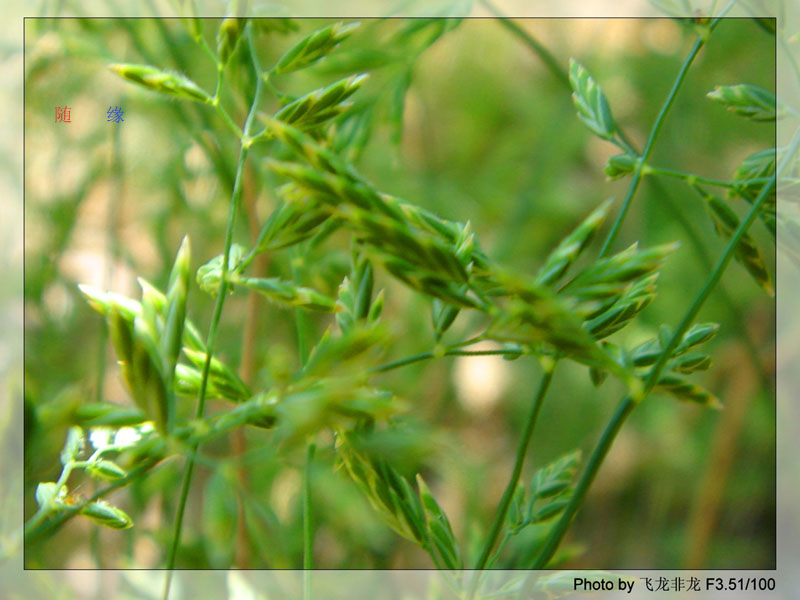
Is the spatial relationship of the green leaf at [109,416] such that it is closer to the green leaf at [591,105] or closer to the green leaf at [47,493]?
the green leaf at [47,493]

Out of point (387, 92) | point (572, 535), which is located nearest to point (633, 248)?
point (387, 92)

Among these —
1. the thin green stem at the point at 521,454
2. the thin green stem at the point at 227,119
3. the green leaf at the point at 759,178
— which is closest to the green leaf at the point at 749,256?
the green leaf at the point at 759,178

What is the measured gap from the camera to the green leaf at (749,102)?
1.06 ft

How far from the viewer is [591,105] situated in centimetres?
33

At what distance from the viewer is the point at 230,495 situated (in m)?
0.27

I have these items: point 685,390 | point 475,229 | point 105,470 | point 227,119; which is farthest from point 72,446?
point 475,229

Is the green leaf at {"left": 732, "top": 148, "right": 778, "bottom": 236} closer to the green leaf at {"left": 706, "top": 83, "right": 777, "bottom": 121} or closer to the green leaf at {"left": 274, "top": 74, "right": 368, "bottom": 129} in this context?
the green leaf at {"left": 706, "top": 83, "right": 777, "bottom": 121}

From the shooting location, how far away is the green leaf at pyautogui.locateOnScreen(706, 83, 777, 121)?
32 centimetres

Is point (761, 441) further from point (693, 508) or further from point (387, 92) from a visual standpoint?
point (387, 92)

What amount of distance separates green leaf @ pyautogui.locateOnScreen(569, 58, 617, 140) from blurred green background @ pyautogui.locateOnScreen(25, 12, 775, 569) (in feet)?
0.56

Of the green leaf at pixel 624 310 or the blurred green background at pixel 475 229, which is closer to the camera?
the green leaf at pixel 624 310

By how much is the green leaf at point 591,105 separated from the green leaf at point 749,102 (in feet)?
0.16

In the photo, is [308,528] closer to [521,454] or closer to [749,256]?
[521,454]

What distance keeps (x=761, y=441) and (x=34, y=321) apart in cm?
92
